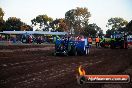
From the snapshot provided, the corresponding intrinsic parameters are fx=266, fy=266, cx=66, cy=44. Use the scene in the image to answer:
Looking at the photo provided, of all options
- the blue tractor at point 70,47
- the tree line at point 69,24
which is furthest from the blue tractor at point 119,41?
the tree line at point 69,24

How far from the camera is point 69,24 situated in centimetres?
10156

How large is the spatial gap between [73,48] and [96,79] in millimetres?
16530

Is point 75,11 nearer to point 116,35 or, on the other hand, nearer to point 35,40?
point 35,40

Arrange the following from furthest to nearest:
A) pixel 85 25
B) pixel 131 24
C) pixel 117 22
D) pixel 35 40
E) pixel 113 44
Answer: pixel 117 22, pixel 85 25, pixel 131 24, pixel 35 40, pixel 113 44

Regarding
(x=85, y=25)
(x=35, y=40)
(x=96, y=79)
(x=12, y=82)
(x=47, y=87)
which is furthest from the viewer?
(x=85, y=25)

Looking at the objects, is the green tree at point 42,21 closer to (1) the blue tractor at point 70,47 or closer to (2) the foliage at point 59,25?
(2) the foliage at point 59,25

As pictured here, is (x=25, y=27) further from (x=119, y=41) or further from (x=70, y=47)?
(x=70, y=47)

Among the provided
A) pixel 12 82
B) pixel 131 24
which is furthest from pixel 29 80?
pixel 131 24

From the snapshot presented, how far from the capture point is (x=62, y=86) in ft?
26.8

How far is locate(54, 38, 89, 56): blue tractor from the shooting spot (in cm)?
2080

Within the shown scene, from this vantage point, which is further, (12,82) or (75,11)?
(75,11)

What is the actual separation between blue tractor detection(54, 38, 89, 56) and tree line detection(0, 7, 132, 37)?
196 feet

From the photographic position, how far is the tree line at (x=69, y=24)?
96694 mm

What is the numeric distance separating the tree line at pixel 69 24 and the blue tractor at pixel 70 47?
5987 cm
